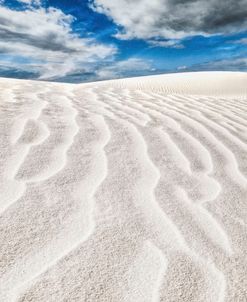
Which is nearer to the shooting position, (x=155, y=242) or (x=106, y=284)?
(x=106, y=284)

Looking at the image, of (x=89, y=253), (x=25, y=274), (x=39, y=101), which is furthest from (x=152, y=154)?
(x=39, y=101)

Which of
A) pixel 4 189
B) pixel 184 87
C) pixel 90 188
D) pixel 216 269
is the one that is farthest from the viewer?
pixel 184 87

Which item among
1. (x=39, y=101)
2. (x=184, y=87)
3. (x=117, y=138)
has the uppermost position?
(x=117, y=138)

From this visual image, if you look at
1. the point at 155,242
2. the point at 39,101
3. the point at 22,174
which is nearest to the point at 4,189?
the point at 22,174

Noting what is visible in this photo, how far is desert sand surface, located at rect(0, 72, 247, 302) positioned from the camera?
1.05m

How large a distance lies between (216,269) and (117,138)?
4.64 ft

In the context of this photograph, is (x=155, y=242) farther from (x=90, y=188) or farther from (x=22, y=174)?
(x=22, y=174)

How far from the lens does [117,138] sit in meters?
2.44

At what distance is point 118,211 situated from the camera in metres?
1.47

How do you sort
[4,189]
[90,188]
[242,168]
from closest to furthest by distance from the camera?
[4,189] → [90,188] → [242,168]

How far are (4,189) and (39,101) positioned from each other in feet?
6.83

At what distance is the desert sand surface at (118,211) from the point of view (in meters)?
1.05

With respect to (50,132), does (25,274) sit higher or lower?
higher

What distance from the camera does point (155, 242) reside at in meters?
1.27
